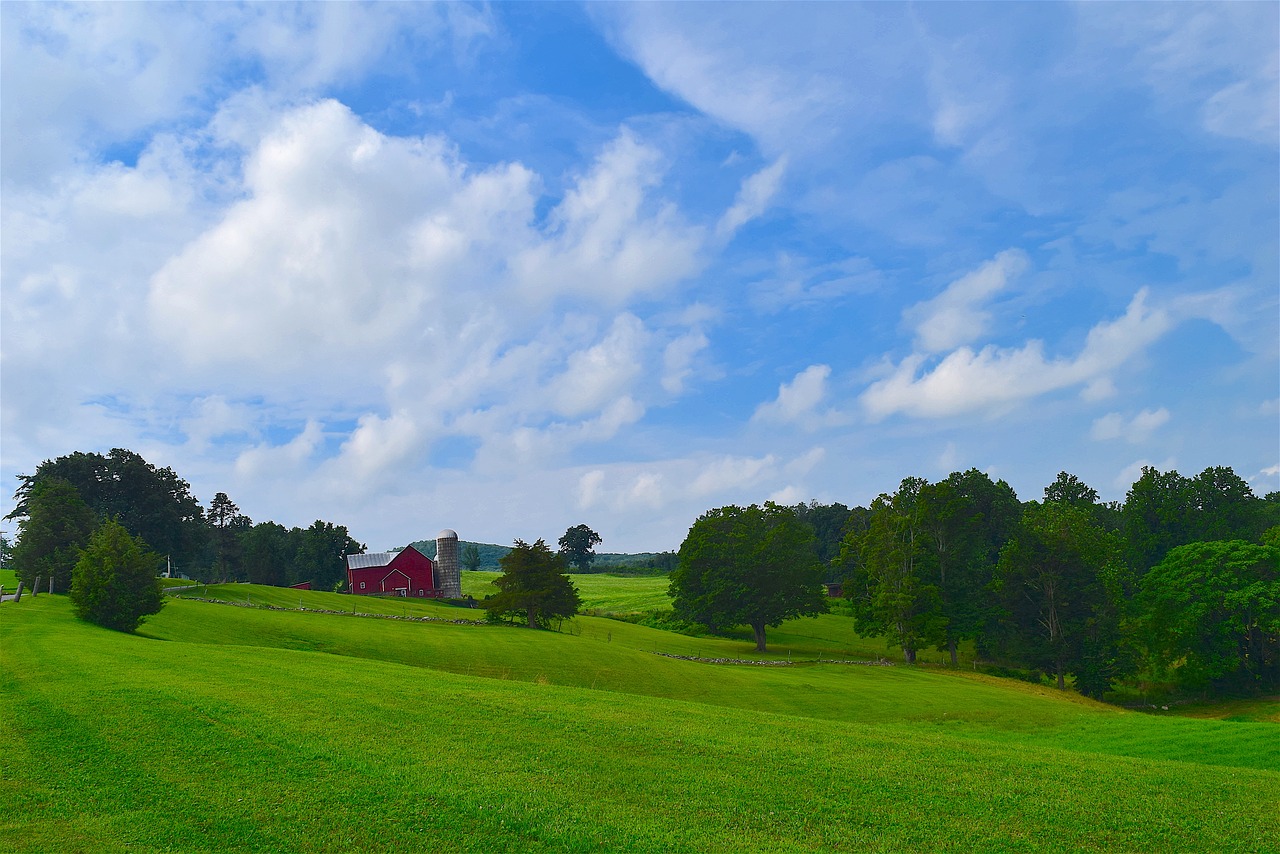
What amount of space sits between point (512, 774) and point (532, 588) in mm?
49811

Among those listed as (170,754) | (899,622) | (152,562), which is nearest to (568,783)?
(170,754)

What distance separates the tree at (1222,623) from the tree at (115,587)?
72.7 meters

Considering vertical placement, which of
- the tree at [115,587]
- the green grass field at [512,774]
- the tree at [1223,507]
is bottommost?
the green grass field at [512,774]

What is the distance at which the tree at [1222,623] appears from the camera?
62.8 metres

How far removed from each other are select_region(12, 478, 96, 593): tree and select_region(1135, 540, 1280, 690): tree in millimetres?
86553

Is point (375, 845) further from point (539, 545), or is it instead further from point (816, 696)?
point (539, 545)

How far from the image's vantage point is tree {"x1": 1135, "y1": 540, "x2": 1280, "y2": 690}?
62.8 meters

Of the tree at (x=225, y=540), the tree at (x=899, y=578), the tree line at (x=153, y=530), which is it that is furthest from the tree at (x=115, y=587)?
the tree at (x=225, y=540)

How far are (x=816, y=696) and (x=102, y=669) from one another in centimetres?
3092

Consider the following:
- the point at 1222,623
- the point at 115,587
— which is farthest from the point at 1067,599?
the point at 115,587

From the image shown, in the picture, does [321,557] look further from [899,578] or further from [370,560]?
[899,578]

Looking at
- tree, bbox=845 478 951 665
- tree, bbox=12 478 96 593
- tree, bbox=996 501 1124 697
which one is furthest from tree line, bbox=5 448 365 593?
tree, bbox=996 501 1124 697

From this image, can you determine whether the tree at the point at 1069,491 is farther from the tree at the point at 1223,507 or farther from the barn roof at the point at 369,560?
the barn roof at the point at 369,560

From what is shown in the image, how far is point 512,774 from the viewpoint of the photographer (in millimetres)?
16469
